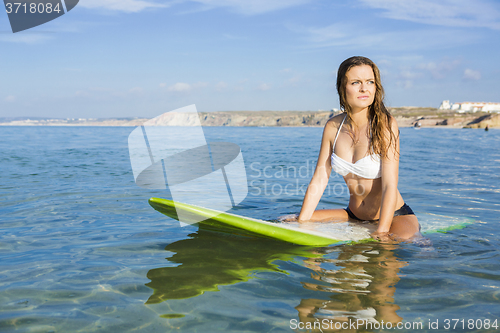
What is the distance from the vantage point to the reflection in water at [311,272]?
2447mm

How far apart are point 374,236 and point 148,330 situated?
8.03ft

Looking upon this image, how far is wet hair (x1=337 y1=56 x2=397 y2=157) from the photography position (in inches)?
141

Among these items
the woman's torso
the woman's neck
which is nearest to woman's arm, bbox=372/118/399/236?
the woman's torso

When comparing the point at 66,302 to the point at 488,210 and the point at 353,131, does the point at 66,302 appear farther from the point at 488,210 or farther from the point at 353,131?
the point at 488,210

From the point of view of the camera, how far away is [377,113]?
3.68 metres

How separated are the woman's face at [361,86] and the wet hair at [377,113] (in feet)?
0.13

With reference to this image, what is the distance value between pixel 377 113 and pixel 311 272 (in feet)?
5.66

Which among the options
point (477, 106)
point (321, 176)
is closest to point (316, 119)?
point (477, 106)

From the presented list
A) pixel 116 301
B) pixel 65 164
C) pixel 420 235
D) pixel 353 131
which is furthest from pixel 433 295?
pixel 65 164

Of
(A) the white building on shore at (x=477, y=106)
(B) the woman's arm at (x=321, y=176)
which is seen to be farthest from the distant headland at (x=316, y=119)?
(B) the woman's arm at (x=321, y=176)

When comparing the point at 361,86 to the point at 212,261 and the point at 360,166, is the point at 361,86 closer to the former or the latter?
the point at 360,166

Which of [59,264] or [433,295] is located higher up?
[59,264]

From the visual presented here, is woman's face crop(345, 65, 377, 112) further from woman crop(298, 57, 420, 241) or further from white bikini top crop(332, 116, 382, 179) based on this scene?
white bikini top crop(332, 116, 382, 179)

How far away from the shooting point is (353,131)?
153 inches
